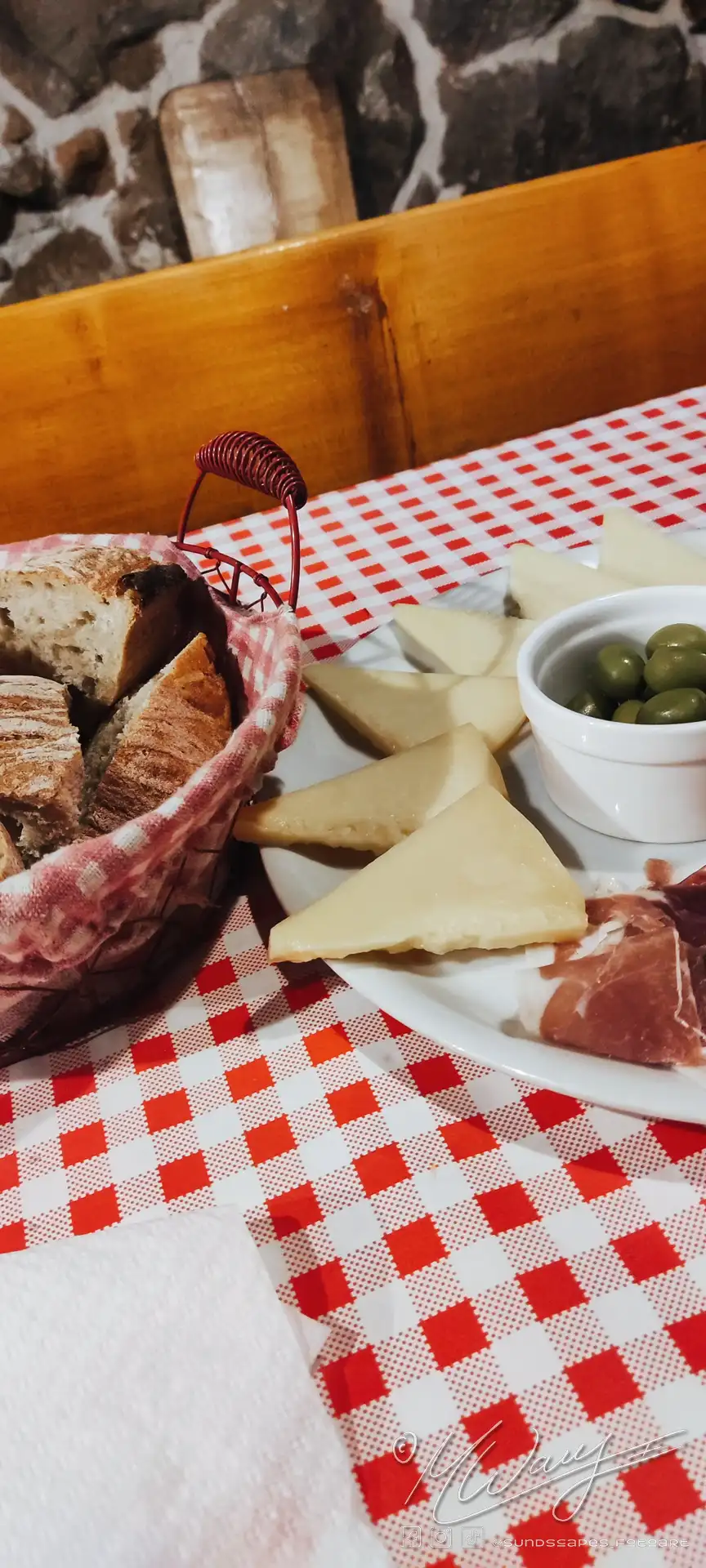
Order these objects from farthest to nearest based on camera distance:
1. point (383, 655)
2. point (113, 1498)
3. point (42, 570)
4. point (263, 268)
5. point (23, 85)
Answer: point (23, 85), point (263, 268), point (383, 655), point (42, 570), point (113, 1498)

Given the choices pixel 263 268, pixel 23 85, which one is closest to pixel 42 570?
pixel 263 268

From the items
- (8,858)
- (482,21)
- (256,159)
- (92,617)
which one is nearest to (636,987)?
(8,858)

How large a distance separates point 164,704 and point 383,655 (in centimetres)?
27

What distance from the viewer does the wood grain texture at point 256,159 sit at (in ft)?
7.37

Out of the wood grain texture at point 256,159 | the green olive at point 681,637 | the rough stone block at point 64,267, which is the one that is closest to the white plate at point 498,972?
the green olive at point 681,637

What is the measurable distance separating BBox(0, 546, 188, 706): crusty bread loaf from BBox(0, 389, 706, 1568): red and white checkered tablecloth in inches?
7.2

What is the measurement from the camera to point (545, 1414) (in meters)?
0.44

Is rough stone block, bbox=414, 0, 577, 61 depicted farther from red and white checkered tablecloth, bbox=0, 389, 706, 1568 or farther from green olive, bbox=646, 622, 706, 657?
red and white checkered tablecloth, bbox=0, 389, 706, 1568

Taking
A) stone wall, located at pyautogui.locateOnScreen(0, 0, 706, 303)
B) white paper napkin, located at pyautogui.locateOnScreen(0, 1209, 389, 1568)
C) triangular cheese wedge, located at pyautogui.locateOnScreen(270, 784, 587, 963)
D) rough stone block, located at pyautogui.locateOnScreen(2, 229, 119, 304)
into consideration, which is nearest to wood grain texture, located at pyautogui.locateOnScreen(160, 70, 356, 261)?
stone wall, located at pyautogui.locateOnScreen(0, 0, 706, 303)

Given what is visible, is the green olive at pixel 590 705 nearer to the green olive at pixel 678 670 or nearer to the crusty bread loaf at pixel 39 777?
the green olive at pixel 678 670

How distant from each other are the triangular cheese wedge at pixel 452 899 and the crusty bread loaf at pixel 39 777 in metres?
0.14

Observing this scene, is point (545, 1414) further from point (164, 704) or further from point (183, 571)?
point (183, 571)

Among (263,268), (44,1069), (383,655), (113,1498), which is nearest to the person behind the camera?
(113,1498)

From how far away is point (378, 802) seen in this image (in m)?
0.68
